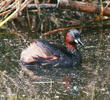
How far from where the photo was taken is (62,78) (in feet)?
21.4

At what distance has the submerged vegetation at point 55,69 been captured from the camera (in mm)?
5812

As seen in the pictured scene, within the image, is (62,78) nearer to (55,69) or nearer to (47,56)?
(55,69)

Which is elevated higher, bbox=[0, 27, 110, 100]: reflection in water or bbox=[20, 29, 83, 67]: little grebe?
bbox=[20, 29, 83, 67]: little grebe

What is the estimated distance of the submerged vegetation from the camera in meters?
5.81

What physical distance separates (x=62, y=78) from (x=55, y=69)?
0.57 meters

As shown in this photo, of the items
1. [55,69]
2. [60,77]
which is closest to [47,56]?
[55,69]

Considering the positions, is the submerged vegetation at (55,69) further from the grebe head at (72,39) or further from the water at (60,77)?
the grebe head at (72,39)

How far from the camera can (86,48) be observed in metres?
8.17

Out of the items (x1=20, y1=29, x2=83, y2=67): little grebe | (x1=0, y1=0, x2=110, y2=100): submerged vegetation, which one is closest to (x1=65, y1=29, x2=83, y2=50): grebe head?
(x1=20, y1=29, x2=83, y2=67): little grebe

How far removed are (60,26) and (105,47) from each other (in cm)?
224

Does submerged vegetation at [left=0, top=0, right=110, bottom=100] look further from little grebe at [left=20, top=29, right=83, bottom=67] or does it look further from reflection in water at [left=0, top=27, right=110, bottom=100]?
little grebe at [left=20, top=29, right=83, bottom=67]

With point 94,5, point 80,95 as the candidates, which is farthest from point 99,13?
point 80,95

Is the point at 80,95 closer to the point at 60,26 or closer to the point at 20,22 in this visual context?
the point at 60,26

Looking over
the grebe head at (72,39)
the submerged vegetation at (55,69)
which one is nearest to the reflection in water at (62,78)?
the submerged vegetation at (55,69)
